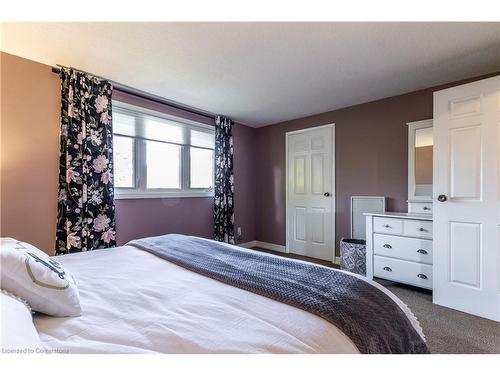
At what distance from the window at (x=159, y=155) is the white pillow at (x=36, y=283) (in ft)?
6.56

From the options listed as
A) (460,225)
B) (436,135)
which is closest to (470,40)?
(436,135)

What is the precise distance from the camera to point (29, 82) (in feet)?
7.16

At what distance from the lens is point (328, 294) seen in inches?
38.1

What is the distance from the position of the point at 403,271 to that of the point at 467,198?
95 centimetres

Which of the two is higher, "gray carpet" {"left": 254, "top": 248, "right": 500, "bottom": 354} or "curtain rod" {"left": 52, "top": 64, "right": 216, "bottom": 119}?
"curtain rod" {"left": 52, "top": 64, "right": 216, "bottom": 119}

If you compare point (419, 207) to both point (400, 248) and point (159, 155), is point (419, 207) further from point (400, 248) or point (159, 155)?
point (159, 155)

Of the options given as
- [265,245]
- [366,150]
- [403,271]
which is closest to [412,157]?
[366,150]

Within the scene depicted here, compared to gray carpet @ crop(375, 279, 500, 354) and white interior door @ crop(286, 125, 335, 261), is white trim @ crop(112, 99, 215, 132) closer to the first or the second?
white interior door @ crop(286, 125, 335, 261)

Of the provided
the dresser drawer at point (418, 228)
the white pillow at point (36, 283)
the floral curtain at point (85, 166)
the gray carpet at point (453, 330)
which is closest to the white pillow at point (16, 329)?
the white pillow at point (36, 283)

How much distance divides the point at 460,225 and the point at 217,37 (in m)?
2.54

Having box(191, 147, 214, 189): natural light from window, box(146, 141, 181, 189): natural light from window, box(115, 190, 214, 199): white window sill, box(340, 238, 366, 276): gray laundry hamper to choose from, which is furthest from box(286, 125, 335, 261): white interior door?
box(146, 141, 181, 189): natural light from window

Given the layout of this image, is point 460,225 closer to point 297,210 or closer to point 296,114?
point 297,210

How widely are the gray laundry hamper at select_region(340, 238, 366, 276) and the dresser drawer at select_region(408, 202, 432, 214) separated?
689 millimetres

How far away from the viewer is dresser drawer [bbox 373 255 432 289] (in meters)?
2.38
